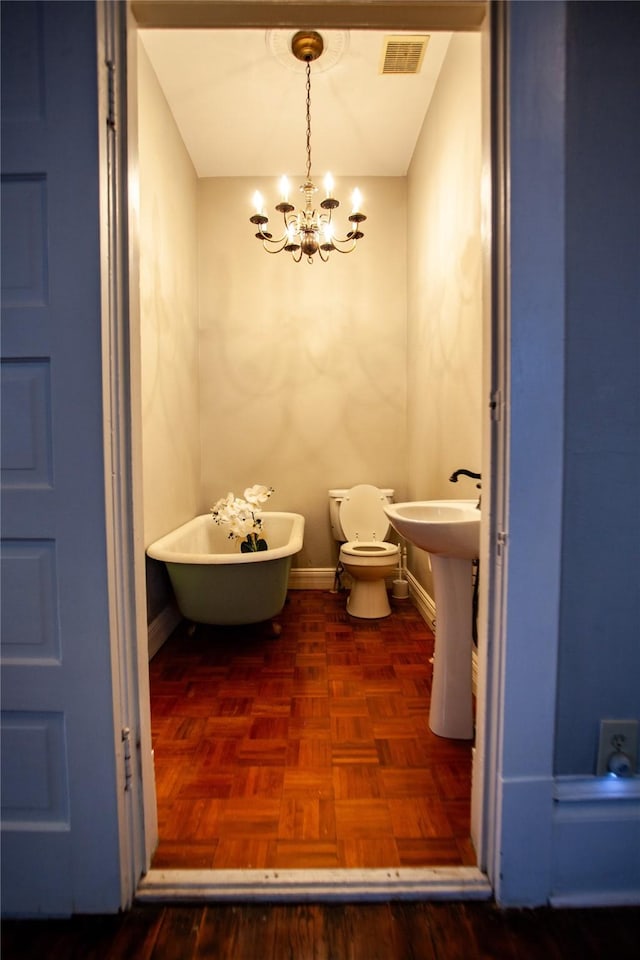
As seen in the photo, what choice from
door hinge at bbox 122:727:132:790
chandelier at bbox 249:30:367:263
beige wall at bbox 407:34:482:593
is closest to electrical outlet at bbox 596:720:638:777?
door hinge at bbox 122:727:132:790

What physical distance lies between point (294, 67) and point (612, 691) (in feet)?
9.85

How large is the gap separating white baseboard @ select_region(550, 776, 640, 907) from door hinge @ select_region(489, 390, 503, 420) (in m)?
0.82

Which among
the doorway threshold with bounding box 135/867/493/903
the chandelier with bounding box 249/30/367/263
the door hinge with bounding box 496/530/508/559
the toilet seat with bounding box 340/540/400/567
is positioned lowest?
the doorway threshold with bounding box 135/867/493/903

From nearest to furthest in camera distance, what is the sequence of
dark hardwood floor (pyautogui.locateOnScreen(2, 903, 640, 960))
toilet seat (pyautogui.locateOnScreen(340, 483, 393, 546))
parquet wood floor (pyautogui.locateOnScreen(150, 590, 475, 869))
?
dark hardwood floor (pyautogui.locateOnScreen(2, 903, 640, 960))
parquet wood floor (pyautogui.locateOnScreen(150, 590, 475, 869))
toilet seat (pyautogui.locateOnScreen(340, 483, 393, 546))

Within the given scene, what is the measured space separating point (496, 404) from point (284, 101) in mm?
2616

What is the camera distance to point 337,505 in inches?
135

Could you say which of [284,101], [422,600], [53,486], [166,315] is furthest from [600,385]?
[284,101]

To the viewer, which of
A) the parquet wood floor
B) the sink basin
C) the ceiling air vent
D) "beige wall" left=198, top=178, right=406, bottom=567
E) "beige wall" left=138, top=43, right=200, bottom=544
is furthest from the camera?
"beige wall" left=198, top=178, right=406, bottom=567

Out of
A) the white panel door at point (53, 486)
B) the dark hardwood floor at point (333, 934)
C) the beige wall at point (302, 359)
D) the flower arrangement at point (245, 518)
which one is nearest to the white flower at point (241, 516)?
the flower arrangement at point (245, 518)

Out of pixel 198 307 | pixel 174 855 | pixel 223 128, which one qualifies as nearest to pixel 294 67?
pixel 223 128

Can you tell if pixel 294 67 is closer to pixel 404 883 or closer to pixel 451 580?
pixel 451 580

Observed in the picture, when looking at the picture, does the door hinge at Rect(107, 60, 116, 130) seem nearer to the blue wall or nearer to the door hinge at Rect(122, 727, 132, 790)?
the blue wall

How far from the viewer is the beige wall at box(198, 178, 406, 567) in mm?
3518

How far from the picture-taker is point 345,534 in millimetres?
3281
